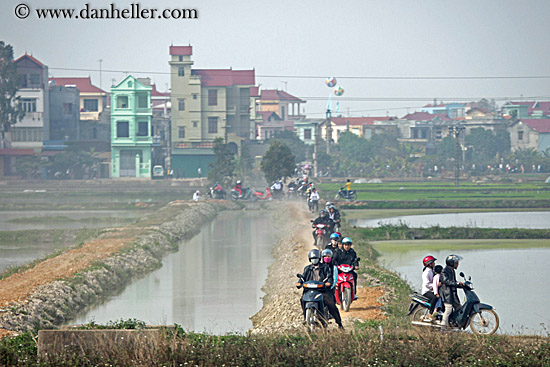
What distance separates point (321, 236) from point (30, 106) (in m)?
58.8

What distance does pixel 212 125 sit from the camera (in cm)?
7956

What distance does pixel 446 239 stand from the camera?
31.8m

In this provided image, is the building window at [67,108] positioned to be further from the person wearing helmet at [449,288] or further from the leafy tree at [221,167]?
the person wearing helmet at [449,288]

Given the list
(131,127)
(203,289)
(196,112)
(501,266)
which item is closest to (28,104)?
(131,127)

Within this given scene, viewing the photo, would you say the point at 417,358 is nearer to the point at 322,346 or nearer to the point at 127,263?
the point at 322,346

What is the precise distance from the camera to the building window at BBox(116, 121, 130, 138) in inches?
2881

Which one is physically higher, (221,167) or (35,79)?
(35,79)

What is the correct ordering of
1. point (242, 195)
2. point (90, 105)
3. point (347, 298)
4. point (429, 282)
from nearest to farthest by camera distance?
point (429, 282), point (347, 298), point (242, 195), point (90, 105)

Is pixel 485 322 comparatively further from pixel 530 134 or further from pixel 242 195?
pixel 530 134

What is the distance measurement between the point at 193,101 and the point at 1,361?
69.3m

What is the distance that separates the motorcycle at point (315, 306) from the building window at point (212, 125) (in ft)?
221

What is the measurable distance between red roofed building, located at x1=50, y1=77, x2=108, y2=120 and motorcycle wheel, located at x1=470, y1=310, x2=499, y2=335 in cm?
8475

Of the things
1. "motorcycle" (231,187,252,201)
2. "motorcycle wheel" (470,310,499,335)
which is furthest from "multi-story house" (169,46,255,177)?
"motorcycle wheel" (470,310,499,335)

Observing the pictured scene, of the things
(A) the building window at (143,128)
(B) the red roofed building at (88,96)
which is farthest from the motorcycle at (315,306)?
(B) the red roofed building at (88,96)
